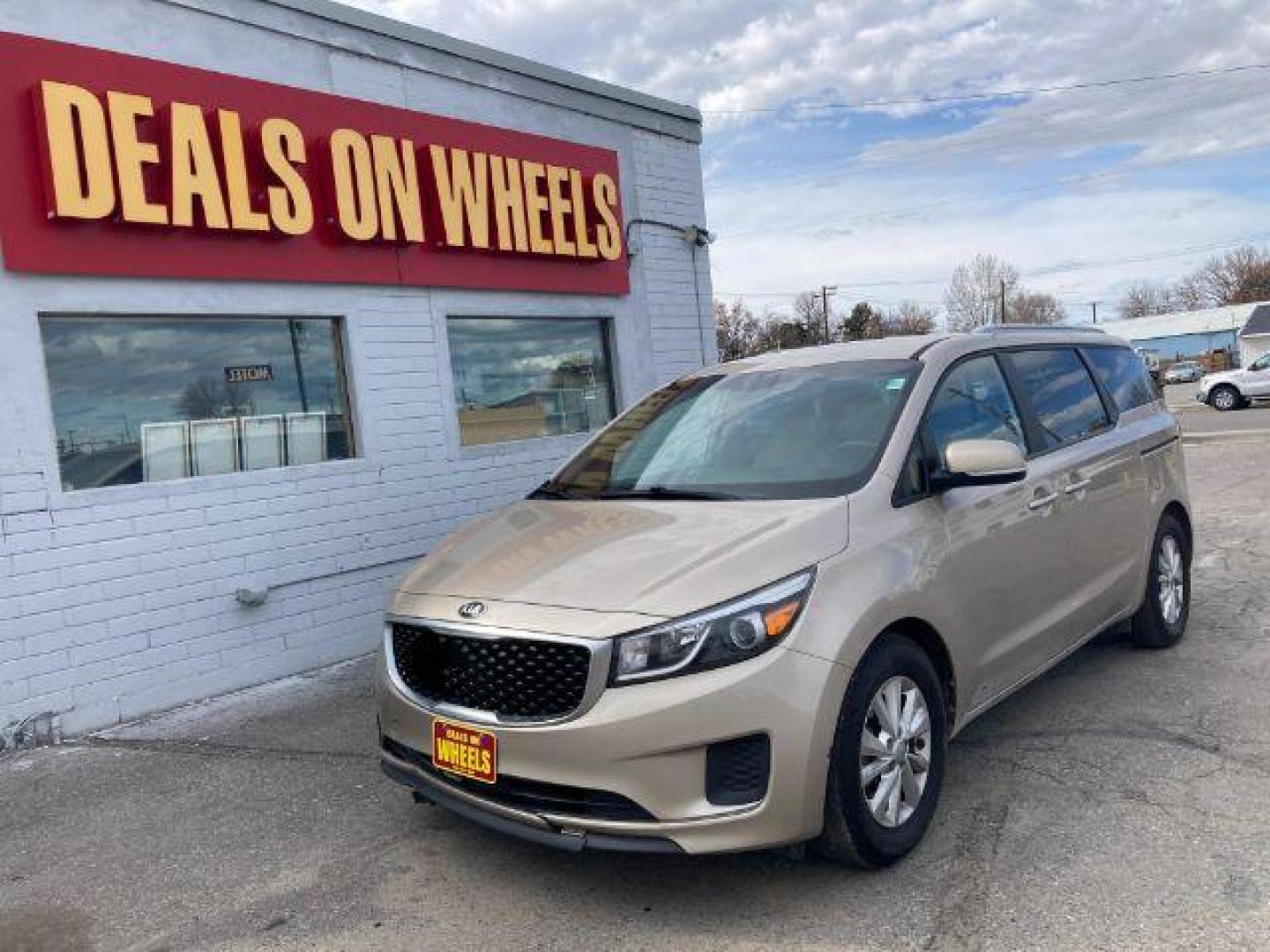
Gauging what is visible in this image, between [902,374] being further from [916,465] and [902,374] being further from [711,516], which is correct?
[711,516]

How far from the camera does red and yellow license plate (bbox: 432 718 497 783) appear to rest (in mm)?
3215

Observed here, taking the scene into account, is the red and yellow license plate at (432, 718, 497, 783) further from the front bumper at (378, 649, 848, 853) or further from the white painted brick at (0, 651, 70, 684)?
the white painted brick at (0, 651, 70, 684)

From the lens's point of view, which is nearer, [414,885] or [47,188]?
[414,885]

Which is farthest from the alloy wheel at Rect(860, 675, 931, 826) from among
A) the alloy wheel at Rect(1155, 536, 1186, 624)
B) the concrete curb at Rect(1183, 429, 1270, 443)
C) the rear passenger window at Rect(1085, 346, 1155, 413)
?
the concrete curb at Rect(1183, 429, 1270, 443)

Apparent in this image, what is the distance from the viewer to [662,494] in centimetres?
405

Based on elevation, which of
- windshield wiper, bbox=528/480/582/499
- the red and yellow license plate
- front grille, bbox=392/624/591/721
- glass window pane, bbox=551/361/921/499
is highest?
glass window pane, bbox=551/361/921/499

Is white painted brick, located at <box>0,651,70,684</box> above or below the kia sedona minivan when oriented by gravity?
below

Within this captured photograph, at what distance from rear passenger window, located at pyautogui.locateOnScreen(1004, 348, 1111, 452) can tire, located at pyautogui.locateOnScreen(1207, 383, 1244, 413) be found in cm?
2872

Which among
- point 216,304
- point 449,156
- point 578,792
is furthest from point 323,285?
point 578,792

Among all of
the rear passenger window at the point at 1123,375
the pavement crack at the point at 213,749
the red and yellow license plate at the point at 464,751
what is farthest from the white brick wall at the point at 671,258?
the red and yellow license plate at the point at 464,751

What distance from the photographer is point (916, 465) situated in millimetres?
3861

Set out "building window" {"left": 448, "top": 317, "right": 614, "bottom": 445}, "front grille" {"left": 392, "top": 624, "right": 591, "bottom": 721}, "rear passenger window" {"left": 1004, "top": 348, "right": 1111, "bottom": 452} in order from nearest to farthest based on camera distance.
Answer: "front grille" {"left": 392, "top": 624, "right": 591, "bottom": 721} < "rear passenger window" {"left": 1004, "top": 348, "right": 1111, "bottom": 452} < "building window" {"left": 448, "top": 317, "right": 614, "bottom": 445}

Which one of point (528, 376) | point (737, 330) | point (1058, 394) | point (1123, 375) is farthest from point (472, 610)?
point (737, 330)

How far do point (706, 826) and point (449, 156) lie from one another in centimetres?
575
